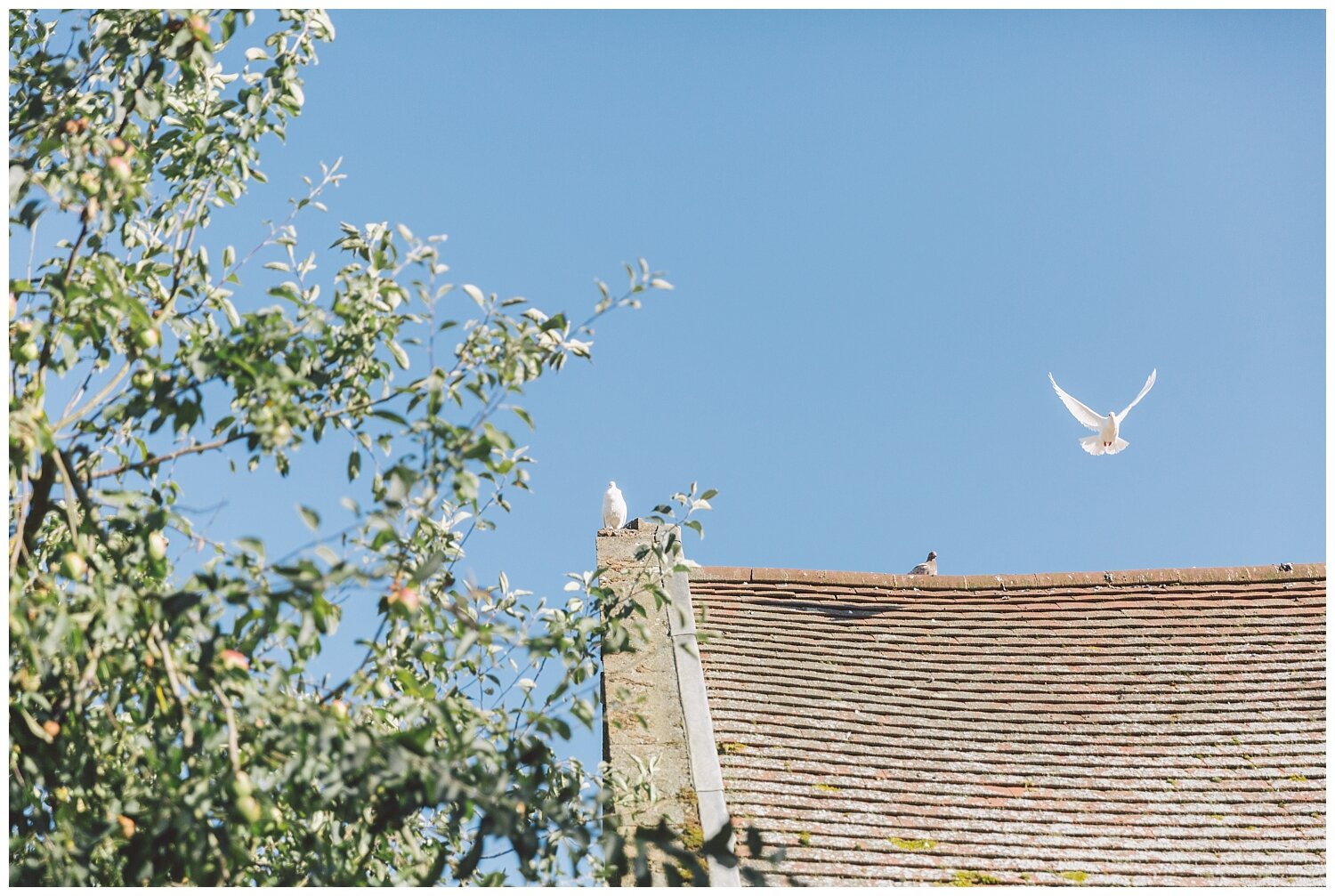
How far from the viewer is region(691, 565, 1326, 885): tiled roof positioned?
23.3 ft

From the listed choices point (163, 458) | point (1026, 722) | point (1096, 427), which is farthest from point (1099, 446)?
point (163, 458)

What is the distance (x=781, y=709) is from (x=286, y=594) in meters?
5.06

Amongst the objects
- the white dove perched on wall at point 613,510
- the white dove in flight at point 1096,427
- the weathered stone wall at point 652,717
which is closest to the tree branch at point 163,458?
the weathered stone wall at point 652,717

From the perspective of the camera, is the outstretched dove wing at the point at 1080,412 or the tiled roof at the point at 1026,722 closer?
the tiled roof at the point at 1026,722

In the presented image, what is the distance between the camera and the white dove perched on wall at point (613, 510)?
1041cm

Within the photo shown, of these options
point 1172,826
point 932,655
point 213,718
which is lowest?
point 213,718

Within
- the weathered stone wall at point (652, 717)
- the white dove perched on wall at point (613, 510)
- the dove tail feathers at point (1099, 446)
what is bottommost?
the weathered stone wall at point (652, 717)

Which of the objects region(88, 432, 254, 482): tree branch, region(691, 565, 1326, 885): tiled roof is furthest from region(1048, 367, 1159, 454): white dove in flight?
region(88, 432, 254, 482): tree branch

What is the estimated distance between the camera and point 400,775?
4004mm

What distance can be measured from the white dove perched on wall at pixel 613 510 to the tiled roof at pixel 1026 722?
2.51 feet

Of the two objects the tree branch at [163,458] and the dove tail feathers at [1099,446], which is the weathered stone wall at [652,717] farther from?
the dove tail feathers at [1099,446]

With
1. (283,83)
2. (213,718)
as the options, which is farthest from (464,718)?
(283,83)

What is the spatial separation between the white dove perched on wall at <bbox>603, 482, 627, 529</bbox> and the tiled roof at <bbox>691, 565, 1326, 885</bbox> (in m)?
0.77

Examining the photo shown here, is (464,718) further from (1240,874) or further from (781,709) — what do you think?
(1240,874)
